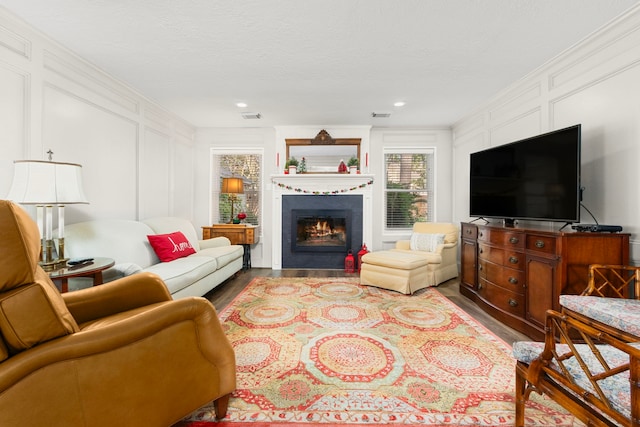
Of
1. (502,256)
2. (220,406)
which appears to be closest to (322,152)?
(502,256)

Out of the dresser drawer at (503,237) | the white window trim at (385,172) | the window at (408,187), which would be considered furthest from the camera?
the window at (408,187)

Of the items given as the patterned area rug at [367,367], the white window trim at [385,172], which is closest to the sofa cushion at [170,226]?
the patterned area rug at [367,367]

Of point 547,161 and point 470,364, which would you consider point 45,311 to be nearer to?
point 470,364

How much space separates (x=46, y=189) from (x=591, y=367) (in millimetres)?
3121

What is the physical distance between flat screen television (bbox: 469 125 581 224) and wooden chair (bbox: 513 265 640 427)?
0.94 metres

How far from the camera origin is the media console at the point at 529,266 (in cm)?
203

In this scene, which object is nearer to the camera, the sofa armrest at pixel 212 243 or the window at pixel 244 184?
the sofa armrest at pixel 212 243

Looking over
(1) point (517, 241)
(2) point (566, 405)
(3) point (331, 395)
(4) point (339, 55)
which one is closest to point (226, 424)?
(3) point (331, 395)

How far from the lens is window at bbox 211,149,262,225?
5.02 m

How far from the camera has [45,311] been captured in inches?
37.4

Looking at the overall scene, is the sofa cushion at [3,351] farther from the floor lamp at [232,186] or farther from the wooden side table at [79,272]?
the floor lamp at [232,186]

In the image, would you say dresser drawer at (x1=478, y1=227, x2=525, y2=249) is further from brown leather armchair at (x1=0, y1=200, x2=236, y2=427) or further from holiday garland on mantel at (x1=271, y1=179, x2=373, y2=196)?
brown leather armchair at (x1=0, y1=200, x2=236, y2=427)

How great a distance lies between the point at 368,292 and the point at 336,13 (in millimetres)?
2914

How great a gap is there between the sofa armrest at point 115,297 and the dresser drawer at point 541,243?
2.81m
